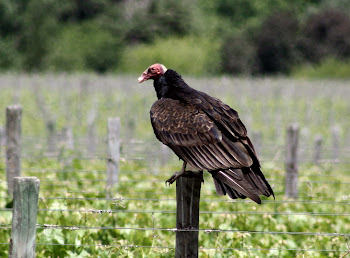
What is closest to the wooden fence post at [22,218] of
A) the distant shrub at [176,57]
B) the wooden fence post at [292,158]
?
the wooden fence post at [292,158]

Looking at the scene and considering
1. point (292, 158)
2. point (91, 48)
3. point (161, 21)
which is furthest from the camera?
point (161, 21)

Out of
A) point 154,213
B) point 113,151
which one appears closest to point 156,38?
point 113,151

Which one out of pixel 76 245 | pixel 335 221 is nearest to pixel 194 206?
pixel 76 245

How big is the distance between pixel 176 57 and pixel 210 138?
6015 centimetres

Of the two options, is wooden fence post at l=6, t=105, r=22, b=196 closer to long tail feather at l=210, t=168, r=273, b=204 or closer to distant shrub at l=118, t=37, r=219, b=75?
long tail feather at l=210, t=168, r=273, b=204

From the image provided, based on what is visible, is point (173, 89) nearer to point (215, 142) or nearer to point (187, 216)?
point (215, 142)

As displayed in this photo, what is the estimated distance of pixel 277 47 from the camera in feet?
201

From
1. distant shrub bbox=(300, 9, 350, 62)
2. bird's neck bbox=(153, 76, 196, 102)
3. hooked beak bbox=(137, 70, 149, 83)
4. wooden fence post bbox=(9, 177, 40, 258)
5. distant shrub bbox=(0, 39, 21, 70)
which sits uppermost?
distant shrub bbox=(300, 9, 350, 62)

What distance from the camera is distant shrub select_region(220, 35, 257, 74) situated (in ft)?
200

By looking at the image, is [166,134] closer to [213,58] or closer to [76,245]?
[76,245]

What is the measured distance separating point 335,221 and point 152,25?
6632 centimetres

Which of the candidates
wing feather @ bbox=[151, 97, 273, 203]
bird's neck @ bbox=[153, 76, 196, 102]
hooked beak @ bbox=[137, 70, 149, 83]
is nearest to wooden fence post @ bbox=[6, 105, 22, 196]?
hooked beak @ bbox=[137, 70, 149, 83]

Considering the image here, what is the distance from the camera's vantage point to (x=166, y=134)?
5012mm

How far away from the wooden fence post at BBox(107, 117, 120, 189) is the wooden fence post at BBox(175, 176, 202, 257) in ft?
11.4
